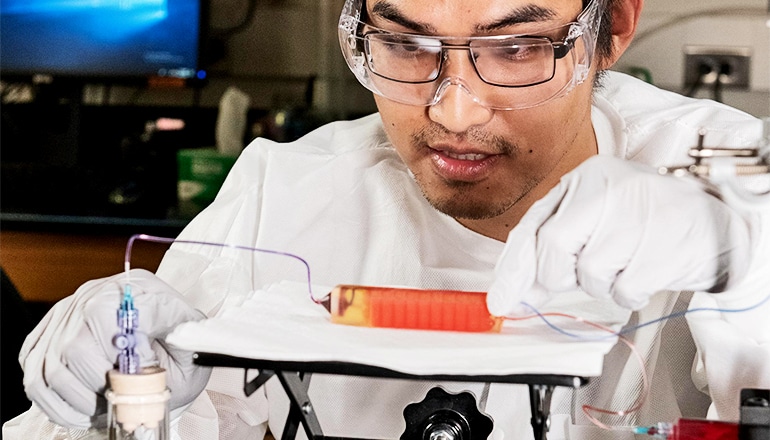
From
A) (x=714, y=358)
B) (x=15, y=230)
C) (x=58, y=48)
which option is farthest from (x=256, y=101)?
(x=714, y=358)

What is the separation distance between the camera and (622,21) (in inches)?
63.4

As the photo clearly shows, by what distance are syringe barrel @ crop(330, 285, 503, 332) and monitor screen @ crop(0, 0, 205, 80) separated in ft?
7.29

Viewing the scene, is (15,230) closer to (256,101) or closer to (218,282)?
(256,101)

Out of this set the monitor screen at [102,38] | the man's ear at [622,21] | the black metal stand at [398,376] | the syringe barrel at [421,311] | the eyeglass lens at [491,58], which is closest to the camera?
the black metal stand at [398,376]

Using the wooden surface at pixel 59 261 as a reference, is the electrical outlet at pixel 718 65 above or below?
above

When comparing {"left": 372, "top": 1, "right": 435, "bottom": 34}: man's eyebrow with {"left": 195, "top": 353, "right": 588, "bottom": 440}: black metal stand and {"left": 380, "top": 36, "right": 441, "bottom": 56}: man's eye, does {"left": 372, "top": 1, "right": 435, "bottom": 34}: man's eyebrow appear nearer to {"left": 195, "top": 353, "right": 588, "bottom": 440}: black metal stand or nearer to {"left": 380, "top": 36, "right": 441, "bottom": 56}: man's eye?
{"left": 380, "top": 36, "right": 441, "bottom": 56}: man's eye

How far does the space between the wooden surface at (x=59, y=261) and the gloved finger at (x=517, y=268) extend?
76.8 inches

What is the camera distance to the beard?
142cm

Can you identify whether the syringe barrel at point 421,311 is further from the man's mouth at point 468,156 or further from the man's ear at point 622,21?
the man's ear at point 622,21

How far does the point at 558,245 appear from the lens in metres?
0.95

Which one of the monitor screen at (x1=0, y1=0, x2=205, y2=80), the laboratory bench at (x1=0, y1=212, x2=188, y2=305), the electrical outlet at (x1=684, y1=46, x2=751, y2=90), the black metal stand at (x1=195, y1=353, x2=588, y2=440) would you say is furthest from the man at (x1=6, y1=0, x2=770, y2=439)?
the monitor screen at (x1=0, y1=0, x2=205, y2=80)

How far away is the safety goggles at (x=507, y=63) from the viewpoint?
4.39 ft

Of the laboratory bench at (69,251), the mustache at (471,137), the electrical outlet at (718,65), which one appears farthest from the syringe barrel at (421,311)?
the electrical outlet at (718,65)

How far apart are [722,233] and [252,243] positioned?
0.89 metres
